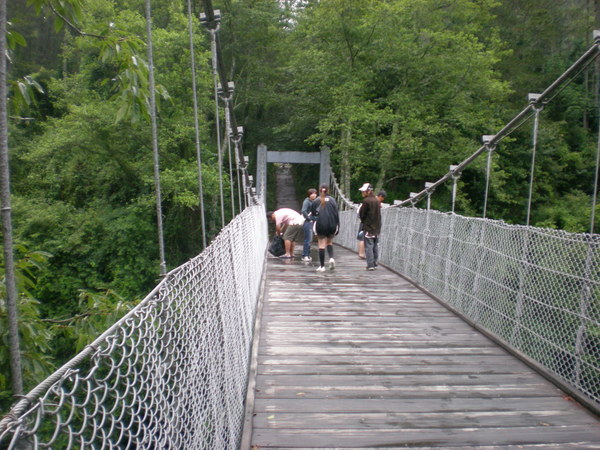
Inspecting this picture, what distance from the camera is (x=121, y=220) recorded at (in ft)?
44.8

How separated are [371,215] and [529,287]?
109 inches

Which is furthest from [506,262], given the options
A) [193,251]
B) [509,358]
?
[193,251]

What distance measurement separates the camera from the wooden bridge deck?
2048 millimetres

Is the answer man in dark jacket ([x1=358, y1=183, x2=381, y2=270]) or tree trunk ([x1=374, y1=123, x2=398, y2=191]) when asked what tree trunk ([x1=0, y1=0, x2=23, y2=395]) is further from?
tree trunk ([x1=374, y1=123, x2=398, y2=191])

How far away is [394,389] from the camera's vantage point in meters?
2.52

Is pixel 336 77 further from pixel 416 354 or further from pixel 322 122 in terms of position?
pixel 416 354

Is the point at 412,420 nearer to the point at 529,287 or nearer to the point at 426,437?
the point at 426,437

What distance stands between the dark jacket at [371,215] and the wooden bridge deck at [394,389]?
1.79 m

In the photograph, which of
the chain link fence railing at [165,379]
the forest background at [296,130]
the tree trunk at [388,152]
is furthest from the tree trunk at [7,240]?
the tree trunk at [388,152]

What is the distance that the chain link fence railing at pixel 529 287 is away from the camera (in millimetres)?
2480

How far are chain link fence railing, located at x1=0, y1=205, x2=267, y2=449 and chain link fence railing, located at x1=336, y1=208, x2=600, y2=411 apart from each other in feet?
5.67

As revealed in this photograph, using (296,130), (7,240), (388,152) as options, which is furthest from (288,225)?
(296,130)

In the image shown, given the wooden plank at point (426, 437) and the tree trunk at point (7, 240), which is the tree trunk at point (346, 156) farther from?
the tree trunk at point (7, 240)

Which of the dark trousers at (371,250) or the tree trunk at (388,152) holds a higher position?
the tree trunk at (388,152)
